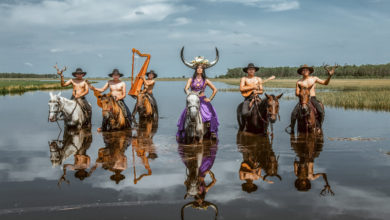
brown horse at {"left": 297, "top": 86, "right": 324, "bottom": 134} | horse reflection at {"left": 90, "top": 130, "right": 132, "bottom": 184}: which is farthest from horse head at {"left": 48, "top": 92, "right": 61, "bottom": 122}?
brown horse at {"left": 297, "top": 86, "right": 324, "bottom": 134}

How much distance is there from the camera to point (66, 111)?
14797mm

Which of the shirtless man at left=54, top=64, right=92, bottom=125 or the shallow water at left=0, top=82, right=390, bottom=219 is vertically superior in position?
the shirtless man at left=54, top=64, right=92, bottom=125

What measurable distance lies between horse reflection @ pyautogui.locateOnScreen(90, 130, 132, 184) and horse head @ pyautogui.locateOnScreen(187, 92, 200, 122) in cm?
212

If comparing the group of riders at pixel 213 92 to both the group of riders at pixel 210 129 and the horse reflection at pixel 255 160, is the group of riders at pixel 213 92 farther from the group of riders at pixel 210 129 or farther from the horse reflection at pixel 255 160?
the horse reflection at pixel 255 160

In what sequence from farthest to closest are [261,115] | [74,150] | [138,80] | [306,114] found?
[138,80] < [261,115] < [306,114] < [74,150]

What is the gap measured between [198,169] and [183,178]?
757 mm

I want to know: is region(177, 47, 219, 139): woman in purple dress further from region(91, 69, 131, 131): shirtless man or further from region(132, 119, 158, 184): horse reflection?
region(91, 69, 131, 131): shirtless man

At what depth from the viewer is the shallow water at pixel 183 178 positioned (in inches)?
256

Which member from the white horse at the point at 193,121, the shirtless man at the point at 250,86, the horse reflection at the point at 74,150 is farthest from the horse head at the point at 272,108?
the horse reflection at the point at 74,150

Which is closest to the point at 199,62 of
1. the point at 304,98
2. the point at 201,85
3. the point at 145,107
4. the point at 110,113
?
the point at 201,85

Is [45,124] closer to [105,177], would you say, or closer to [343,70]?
[105,177]

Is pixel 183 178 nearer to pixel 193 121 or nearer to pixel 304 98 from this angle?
pixel 193 121

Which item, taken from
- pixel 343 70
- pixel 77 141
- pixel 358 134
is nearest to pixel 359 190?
pixel 358 134

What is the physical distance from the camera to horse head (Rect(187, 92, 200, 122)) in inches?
428
